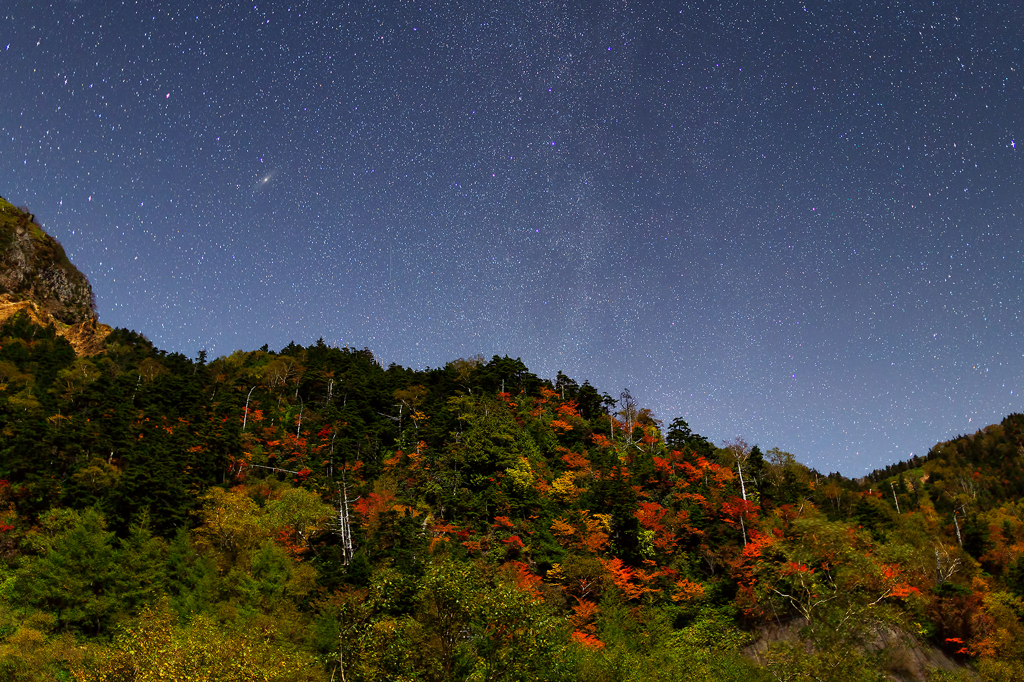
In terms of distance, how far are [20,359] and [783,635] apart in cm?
9639

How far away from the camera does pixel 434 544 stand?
1873 inches

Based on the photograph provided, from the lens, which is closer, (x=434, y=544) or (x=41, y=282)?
(x=434, y=544)

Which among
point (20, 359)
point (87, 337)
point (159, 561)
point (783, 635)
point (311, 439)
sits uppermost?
point (87, 337)

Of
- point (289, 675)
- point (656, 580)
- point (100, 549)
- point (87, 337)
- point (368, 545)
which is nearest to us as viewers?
point (289, 675)

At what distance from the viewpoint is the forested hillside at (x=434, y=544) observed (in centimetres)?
2661

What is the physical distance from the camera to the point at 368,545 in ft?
157

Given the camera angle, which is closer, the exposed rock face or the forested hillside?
the forested hillside

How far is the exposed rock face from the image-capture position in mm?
118562

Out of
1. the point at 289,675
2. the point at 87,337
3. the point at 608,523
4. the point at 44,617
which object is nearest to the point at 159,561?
the point at 44,617

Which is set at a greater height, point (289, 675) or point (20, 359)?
point (20, 359)

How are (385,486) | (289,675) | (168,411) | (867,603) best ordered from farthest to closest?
1. (168,411)
2. (385,486)
3. (867,603)
4. (289,675)

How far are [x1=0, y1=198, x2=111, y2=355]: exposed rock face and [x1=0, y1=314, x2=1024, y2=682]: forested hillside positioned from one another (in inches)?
1329

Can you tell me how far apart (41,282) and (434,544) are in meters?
137

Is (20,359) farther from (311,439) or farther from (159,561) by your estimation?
(159,561)
